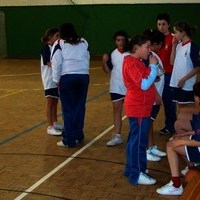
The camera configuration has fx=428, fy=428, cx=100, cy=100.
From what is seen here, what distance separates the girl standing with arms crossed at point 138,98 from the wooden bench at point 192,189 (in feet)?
3.02

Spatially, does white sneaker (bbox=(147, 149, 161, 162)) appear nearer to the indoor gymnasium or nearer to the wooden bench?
the indoor gymnasium

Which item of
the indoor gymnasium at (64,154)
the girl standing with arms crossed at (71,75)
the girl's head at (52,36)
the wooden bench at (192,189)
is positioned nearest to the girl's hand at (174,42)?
the girl standing with arms crossed at (71,75)

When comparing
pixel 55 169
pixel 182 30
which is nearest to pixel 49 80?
pixel 55 169

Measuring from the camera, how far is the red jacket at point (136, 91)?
3996 millimetres

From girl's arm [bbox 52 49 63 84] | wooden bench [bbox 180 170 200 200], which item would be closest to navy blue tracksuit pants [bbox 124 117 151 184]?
wooden bench [bbox 180 170 200 200]

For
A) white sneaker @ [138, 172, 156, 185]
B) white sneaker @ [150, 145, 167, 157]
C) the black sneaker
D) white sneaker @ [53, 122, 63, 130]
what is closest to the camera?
white sneaker @ [138, 172, 156, 185]

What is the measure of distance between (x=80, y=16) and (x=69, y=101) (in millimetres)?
12999

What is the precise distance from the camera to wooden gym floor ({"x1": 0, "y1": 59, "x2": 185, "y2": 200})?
4.09 metres

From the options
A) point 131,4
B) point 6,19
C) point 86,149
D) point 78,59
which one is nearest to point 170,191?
point 86,149

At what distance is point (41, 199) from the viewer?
3.94 meters

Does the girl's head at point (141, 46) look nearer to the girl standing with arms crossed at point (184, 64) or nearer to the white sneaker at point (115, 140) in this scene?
the girl standing with arms crossed at point (184, 64)

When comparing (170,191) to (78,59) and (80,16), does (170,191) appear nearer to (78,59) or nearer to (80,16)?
(78,59)

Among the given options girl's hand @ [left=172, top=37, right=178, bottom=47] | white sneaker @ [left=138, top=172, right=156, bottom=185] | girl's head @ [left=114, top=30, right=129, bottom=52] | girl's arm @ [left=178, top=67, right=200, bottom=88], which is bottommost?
white sneaker @ [left=138, top=172, right=156, bottom=185]

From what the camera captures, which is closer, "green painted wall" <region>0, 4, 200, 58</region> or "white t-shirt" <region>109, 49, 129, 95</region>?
"white t-shirt" <region>109, 49, 129, 95</region>
